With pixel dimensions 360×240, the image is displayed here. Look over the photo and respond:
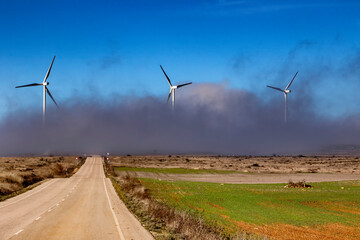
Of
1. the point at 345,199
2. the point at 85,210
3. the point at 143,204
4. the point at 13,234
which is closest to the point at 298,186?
the point at 345,199

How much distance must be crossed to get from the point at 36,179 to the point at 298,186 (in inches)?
1959

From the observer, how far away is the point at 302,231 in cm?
3494

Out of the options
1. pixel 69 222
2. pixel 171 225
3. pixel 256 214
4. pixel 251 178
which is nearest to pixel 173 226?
pixel 171 225

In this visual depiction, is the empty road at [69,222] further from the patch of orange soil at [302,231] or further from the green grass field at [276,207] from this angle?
the patch of orange soil at [302,231]

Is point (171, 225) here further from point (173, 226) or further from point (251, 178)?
point (251, 178)

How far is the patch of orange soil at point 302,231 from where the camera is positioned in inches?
1276

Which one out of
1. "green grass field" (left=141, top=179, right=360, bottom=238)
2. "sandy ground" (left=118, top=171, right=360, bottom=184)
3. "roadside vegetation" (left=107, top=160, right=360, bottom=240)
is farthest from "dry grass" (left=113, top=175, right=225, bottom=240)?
"sandy ground" (left=118, top=171, right=360, bottom=184)

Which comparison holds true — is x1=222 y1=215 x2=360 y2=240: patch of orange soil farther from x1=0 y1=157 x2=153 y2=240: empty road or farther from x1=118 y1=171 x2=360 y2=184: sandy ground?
x1=118 y1=171 x2=360 y2=184: sandy ground

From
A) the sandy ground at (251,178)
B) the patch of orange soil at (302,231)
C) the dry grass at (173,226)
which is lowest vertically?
the patch of orange soil at (302,231)

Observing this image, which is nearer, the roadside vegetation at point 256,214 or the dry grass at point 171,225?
the dry grass at point 171,225

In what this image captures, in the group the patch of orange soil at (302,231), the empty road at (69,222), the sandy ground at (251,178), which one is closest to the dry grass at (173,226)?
the empty road at (69,222)

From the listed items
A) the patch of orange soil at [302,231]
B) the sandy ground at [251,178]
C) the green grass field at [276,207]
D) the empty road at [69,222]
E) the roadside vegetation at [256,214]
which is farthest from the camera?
the sandy ground at [251,178]

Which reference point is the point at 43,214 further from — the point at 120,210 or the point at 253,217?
the point at 253,217

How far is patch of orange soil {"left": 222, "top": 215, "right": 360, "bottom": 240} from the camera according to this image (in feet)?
106
